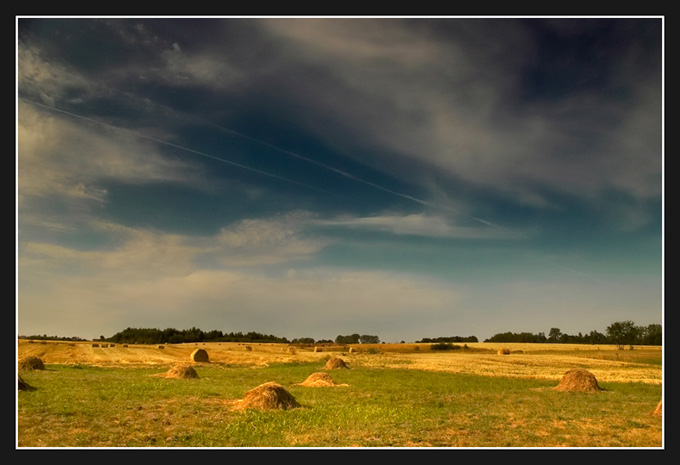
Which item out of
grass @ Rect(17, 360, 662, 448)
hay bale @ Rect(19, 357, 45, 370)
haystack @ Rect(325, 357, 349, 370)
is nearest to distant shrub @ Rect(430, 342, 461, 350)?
haystack @ Rect(325, 357, 349, 370)

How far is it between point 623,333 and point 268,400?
90977mm

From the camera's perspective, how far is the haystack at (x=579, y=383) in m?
27.8

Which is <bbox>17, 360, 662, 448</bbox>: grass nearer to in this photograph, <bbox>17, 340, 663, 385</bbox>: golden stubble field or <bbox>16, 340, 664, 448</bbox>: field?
<bbox>16, 340, 664, 448</bbox>: field

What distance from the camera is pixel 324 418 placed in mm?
17562

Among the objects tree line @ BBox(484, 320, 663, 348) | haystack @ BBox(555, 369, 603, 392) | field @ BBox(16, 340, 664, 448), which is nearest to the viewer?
field @ BBox(16, 340, 664, 448)

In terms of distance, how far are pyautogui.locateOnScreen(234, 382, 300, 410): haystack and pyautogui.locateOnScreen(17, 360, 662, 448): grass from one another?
59cm

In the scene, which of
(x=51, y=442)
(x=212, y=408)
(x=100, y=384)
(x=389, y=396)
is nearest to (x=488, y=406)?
(x=389, y=396)

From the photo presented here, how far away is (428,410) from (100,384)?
17495 mm

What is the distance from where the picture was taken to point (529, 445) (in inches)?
608

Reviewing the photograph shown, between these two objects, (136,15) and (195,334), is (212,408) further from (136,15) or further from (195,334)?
(195,334)

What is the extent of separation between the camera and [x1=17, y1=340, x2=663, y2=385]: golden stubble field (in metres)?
41.3

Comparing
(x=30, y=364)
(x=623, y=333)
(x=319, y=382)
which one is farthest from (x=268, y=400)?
(x=623, y=333)

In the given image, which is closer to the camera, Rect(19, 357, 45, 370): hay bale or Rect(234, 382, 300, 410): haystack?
Rect(234, 382, 300, 410): haystack

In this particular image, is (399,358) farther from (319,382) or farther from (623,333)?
(623,333)
